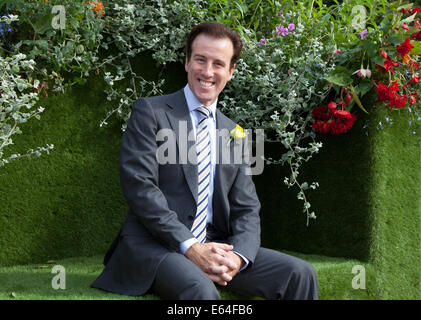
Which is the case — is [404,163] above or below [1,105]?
below

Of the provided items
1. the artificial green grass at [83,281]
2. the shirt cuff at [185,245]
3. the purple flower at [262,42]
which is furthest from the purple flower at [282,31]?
the shirt cuff at [185,245]

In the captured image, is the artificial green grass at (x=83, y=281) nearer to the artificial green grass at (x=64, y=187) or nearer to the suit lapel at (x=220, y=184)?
the artificial green grass at (x=64, y=187)

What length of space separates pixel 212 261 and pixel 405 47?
75.2 inches

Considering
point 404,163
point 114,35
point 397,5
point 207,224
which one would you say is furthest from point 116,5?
point 404,163

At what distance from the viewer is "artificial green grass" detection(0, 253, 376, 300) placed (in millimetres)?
2297

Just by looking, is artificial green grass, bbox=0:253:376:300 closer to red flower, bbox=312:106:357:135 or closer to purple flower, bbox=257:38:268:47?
red flower, bbox=312:106:357:135

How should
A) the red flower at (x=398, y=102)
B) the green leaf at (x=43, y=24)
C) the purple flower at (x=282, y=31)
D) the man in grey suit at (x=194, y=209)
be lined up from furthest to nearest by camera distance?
the purple flower at (x=282, y=31)
the red flower at (x=398, y=102)
the green leaf at (x=43, y=24)
the man in grey suit at (x=194, y=209)

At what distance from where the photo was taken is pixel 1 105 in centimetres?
270

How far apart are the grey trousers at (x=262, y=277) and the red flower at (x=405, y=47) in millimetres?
1581

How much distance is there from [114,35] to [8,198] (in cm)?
134

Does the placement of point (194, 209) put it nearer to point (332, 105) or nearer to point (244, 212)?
point (244, 212)

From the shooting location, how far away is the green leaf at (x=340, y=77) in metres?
3.21

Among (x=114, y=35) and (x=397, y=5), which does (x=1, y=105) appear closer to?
(x=114, y=35)
